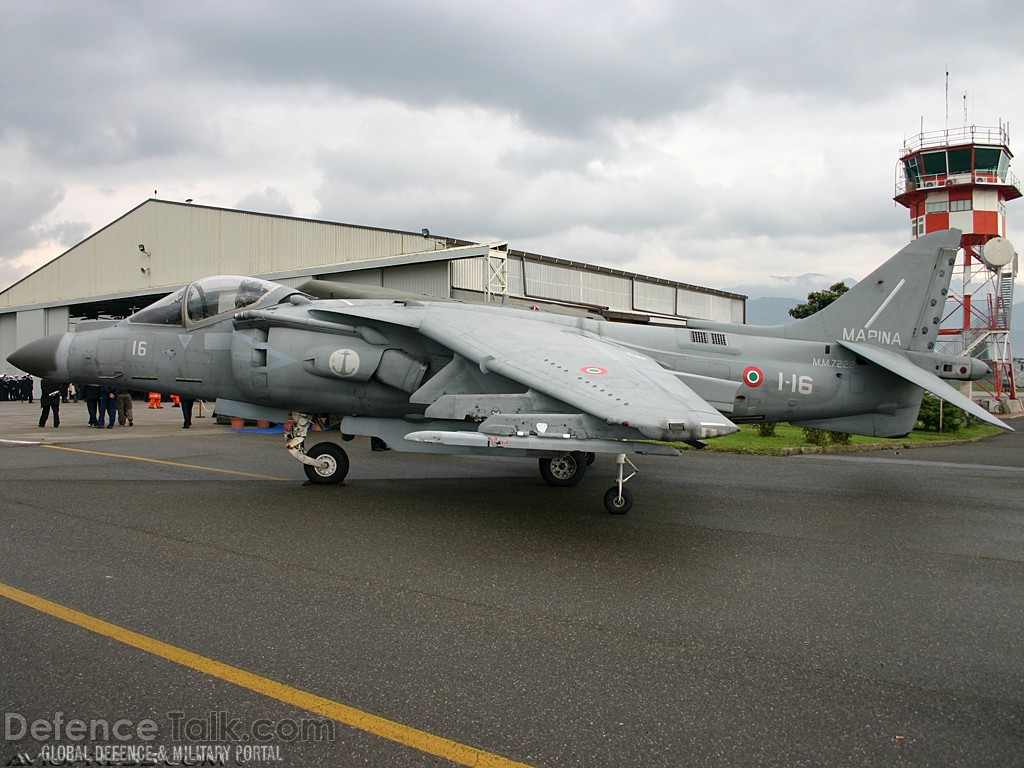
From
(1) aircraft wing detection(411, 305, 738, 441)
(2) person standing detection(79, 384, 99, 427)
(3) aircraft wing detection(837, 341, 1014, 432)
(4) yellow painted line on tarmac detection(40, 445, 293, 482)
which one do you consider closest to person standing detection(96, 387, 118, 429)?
(2) person standing detection(79, 384, 99, 427)

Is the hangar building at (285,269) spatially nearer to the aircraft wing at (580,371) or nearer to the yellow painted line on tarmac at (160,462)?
the yellow painted line on tarmac at (160,462)

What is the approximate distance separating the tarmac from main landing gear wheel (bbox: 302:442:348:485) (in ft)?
1.90

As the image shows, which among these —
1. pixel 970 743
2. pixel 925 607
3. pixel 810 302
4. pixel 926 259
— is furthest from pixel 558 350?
pixel 810 302

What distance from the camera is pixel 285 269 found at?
89.5ft

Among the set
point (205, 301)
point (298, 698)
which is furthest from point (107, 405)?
point (298, 698)

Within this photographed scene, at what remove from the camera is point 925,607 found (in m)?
5.11

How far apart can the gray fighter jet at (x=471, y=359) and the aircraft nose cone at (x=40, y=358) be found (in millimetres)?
28

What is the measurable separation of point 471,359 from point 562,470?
3.41m

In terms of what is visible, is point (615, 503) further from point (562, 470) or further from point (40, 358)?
point (40, 358)

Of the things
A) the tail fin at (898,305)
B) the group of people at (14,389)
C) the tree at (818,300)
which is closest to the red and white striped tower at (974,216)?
the tree at (818,300)

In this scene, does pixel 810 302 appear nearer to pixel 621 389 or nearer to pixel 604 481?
pixel 604 481

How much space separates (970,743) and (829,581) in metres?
2.63

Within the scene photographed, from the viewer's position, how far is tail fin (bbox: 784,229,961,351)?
10.6m

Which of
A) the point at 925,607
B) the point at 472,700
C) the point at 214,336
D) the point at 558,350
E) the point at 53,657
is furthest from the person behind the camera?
the point at 214,336
